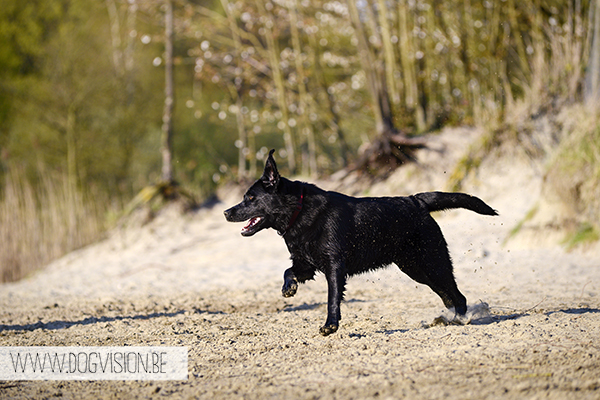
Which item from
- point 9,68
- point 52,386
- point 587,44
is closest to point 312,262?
point 52,386

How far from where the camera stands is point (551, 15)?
10.3 metres

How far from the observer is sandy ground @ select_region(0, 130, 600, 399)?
2.75 meters

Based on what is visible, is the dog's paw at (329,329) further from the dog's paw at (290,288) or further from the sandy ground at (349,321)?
the dog's paw at (290,288)

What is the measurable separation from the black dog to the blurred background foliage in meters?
4.97

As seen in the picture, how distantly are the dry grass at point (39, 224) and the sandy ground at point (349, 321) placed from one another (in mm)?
390

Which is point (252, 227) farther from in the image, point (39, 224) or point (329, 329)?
point (39, 224)

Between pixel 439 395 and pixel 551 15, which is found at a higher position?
pixel 551 15

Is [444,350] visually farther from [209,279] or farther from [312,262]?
[209,279]

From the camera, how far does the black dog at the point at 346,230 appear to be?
3.86m

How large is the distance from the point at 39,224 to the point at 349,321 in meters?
7.38

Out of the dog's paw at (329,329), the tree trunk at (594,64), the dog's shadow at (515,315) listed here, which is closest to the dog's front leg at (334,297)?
the dog's paw at (329,329)

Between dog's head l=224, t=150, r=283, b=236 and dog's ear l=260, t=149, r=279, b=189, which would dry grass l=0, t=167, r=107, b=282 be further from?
dog's ear l=260, t=149, r=279, b=189

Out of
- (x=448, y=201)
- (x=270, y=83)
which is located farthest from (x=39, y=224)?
(x=448, y=201)

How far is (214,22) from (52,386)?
11.9 metres
